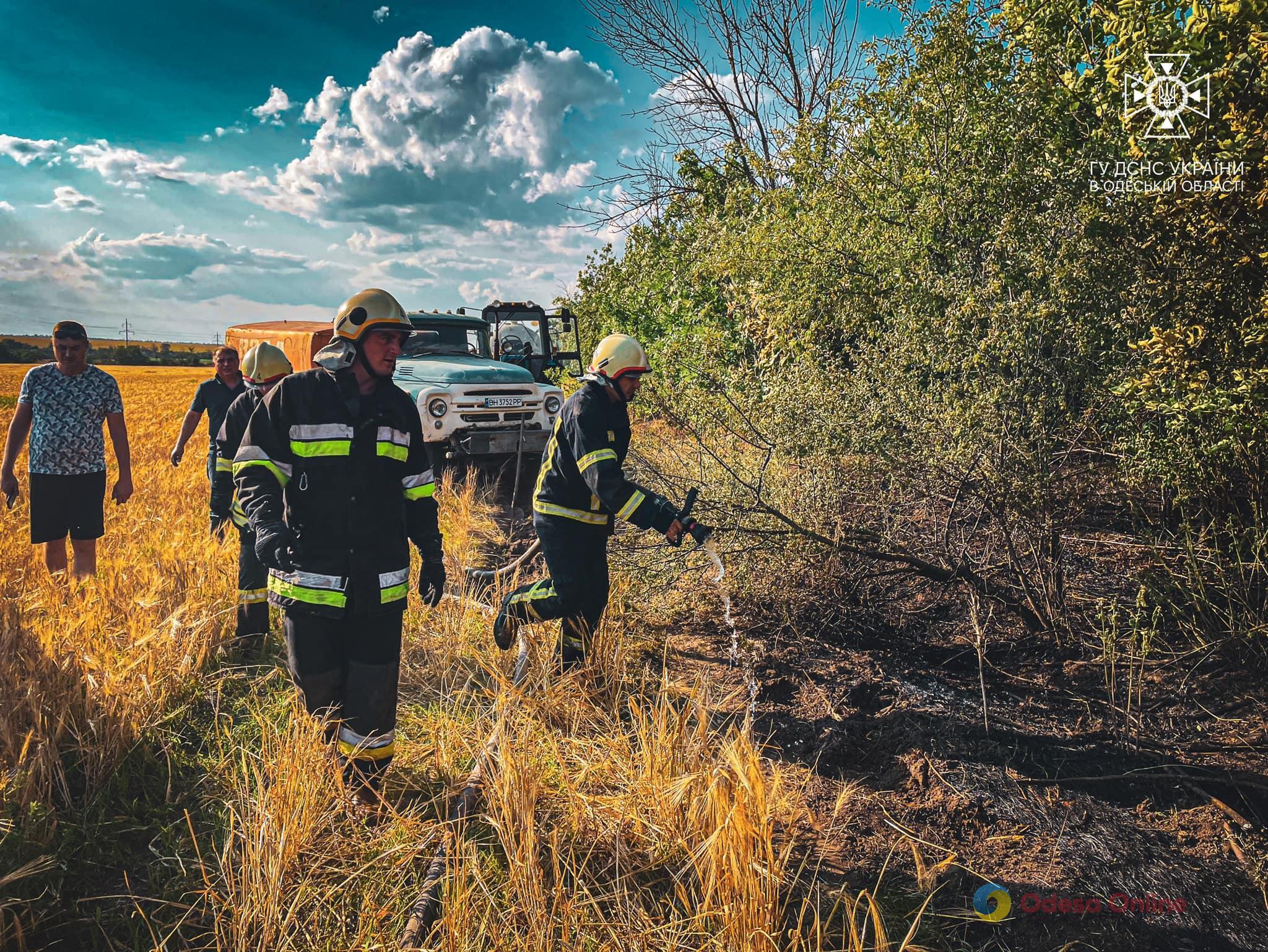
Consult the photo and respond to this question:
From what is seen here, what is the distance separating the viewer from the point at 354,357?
2.91m

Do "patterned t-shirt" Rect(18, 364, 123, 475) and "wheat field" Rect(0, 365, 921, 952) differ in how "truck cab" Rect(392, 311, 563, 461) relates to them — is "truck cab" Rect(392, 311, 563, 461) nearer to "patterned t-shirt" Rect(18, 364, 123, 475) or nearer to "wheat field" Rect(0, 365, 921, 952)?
"patterned t-shirt" Rect(18, 364, 123, 475)

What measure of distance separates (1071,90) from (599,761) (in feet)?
13.6

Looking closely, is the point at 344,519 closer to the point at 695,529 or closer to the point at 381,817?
the point at 381,817

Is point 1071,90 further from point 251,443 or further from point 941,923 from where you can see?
point 251,443

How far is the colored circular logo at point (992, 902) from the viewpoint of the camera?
2502 millimetres

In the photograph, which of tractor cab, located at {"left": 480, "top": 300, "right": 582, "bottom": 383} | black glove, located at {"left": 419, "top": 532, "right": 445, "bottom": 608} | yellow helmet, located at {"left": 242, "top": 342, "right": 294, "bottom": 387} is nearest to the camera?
black glove, located at {"left": 419, "top": 532, "right": 445, "bottom": 608}

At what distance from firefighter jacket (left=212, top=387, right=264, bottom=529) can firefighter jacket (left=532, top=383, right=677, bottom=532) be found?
165 centimetres

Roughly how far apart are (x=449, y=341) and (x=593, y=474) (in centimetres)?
829

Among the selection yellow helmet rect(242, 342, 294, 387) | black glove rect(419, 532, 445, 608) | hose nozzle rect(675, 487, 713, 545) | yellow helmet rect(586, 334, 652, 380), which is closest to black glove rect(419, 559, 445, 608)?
black glove rect(419, 532, 445, 608)

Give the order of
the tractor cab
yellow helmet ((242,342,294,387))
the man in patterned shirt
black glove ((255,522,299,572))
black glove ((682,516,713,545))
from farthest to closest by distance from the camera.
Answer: the tractor cab
the man in patterned shirt
yellow helmet ((242,342,294,387))
black glove ((682,516,713,545))
black glove ((255,522,299,572))

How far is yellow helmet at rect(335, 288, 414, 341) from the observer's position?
2.89 meters

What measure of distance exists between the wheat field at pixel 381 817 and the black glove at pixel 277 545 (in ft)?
2.00

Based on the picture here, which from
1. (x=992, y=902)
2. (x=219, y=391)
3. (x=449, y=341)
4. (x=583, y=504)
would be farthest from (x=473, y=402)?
(x=992, y=902)

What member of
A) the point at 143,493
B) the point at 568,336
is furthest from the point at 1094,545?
the point at 568,336
